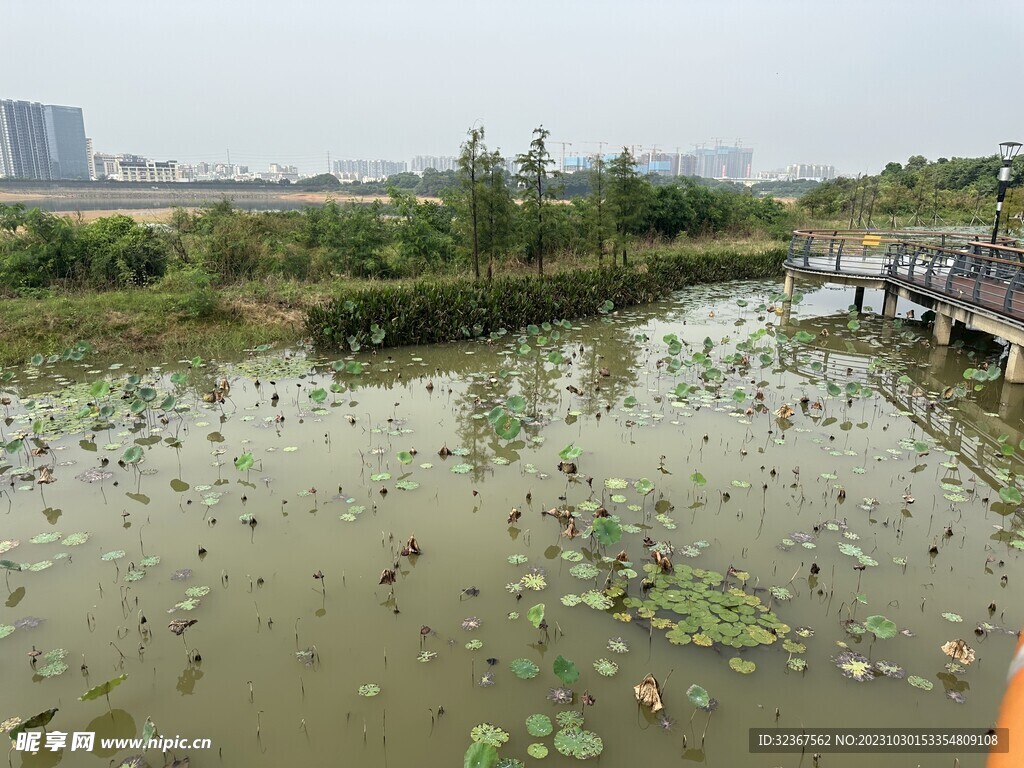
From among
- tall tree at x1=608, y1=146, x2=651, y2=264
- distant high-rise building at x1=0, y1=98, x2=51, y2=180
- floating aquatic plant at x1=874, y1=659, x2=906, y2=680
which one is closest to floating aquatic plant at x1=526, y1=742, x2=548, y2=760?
floating aquatic plant at x1=874, y1=659, x2=906, y2=680

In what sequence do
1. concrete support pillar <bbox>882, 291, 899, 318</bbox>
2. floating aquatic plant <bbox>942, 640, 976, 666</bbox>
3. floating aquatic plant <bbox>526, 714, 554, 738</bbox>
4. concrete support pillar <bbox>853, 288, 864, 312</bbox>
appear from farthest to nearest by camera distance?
concrete support pillar <bbox>853, 288, 864, 312</bbox>, concrete support pillar <bbox>882, 291, 899, 318</bbox>, floating aquatic plant <bbox>942, 640, 976, 666</bbox>, floating aquatic plant <bbox>526, 714, 554, 738</bbox>

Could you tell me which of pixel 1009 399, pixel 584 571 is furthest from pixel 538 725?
pixel 1009 399

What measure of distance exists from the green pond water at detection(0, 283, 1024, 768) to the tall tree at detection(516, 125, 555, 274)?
8.31 meters

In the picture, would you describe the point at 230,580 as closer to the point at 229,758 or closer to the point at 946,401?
the point at 229,758

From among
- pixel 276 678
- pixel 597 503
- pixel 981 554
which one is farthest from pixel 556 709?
pixel 981 554

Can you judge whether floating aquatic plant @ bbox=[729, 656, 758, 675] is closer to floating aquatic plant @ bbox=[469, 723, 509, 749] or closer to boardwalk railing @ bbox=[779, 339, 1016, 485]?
floating aquatic plant @ bbox=[469, 723, 509, 749]

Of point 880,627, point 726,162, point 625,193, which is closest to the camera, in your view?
point 880,627

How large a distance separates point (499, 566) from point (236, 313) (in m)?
8.69

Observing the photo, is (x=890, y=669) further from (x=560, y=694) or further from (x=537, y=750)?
(x=537, y=750)

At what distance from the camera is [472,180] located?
13.6 m

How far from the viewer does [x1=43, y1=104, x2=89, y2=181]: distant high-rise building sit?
4694cm

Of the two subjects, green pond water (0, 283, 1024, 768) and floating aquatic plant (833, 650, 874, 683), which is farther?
floating aquatic plant (833, 650, 874, 683)

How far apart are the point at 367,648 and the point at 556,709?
3.65ft

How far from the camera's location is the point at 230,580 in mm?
4055
